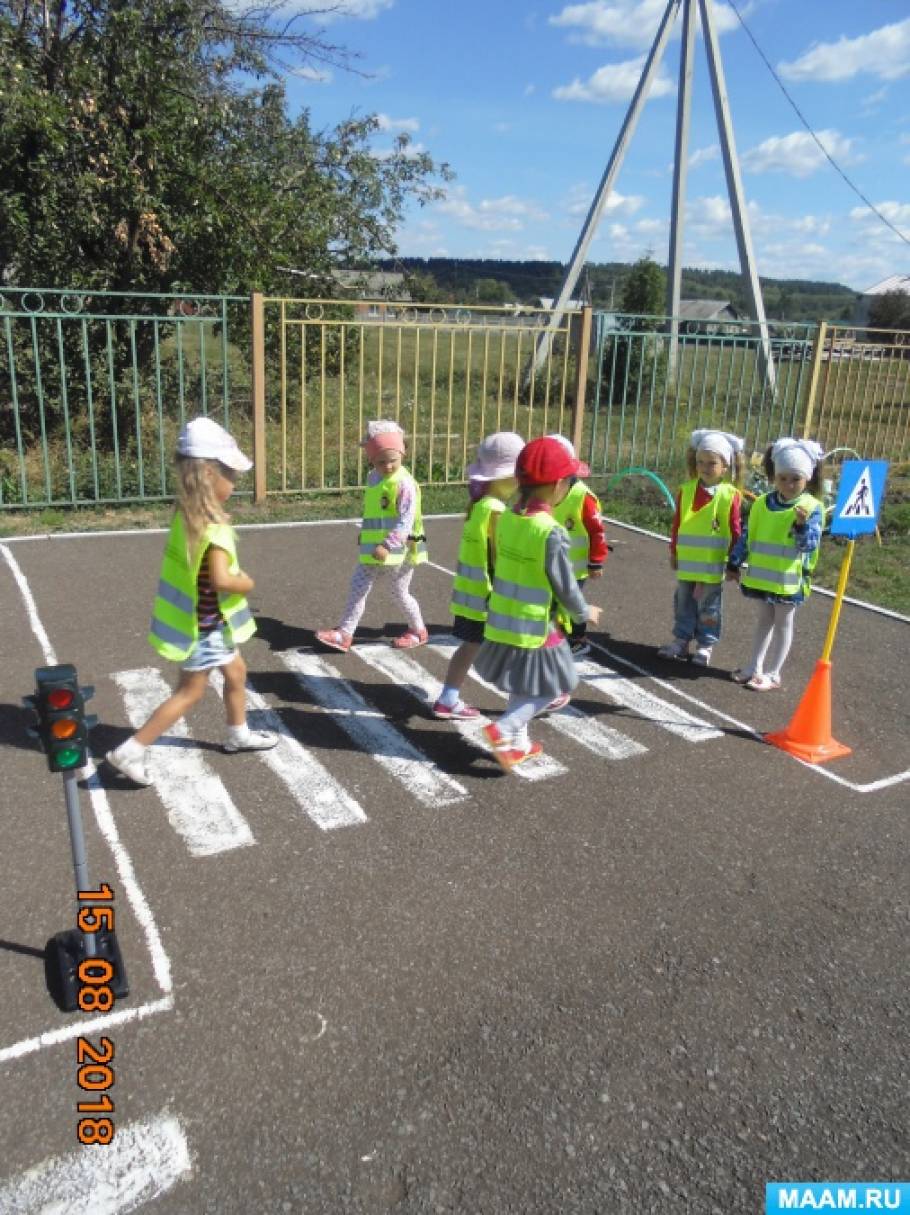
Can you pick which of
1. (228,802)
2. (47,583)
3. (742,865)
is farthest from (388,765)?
(47,583)

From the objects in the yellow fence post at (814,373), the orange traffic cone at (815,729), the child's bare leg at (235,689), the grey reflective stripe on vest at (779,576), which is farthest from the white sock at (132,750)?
the yellow fence post at (814,373)

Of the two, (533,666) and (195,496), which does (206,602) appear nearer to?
(195,496)

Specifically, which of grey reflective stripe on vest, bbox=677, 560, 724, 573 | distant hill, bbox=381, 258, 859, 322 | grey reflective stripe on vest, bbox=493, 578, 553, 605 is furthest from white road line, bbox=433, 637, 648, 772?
distant hill, bbox=381, 258, 859, 322

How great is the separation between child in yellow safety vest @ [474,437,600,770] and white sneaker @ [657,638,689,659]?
6.47ft

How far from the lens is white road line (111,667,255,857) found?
12.2ft

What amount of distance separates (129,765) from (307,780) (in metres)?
0.83

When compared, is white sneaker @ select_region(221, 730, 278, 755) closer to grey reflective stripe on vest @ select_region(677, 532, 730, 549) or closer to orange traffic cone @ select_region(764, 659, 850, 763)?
orange traffic cone @ select_region(764, 659, 850, 763)

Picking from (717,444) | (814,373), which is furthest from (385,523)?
(814,373)

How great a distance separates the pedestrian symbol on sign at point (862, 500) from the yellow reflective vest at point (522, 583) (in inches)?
68.7

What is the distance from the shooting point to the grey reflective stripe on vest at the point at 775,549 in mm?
5328

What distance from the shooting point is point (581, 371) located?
37.8ft

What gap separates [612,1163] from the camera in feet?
7.74

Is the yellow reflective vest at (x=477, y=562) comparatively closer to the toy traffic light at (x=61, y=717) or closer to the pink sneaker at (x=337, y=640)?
the pink sneaker at (x=337, y=640)

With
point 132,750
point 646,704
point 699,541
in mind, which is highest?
point 699,541
